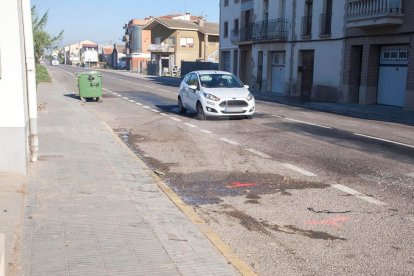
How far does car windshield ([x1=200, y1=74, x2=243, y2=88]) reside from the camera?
16.9m

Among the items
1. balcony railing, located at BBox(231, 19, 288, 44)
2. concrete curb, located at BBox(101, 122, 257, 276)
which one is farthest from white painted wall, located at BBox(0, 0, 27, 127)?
balcony railing, located at BBox(231, 19, 288, 44)

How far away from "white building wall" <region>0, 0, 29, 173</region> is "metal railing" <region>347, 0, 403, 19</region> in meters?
19.0

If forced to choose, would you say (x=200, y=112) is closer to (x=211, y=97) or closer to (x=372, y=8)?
(x=211, y=97)

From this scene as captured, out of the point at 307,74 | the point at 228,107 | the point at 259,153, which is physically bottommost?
the point at 259,153

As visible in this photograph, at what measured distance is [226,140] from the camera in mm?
12227

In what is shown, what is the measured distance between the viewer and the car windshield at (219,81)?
16.9 metres

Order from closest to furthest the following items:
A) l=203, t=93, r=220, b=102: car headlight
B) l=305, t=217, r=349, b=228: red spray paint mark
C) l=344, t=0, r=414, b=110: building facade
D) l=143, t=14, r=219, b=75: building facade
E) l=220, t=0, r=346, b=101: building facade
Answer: l=305, t=217, r=349, b=228: red spray paint mark → l=203, t=93, r=220, b=102: car headlight → l=344, t=0, r=414, b=110: building facade → l=220, t=0, r=346, b=101: building facade → l=143, t=14, r=219, b=75: building facade

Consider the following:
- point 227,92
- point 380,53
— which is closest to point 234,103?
point 227,92

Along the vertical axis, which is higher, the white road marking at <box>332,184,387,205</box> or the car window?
the car window

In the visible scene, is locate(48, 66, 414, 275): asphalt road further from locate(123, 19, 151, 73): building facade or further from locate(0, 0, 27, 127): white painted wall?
locate(123, 19, 151, 73): building facade

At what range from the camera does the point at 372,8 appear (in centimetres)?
2345

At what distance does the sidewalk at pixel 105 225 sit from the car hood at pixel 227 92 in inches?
282

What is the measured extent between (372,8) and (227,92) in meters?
11.3

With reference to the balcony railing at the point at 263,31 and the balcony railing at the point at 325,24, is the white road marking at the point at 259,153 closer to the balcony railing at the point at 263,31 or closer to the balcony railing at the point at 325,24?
the balcony railing at the point at 325,24
